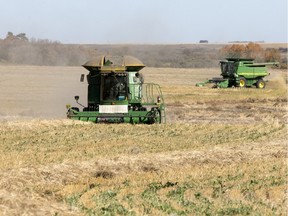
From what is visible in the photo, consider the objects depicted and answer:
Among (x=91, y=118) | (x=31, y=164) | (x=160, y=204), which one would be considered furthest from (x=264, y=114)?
(x=160, y=204)

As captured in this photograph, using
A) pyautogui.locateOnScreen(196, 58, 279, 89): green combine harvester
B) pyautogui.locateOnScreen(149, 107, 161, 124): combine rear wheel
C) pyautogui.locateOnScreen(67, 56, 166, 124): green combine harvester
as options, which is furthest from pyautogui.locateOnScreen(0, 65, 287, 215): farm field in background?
pyautogui.locateOnScreen(196, 58, 279, 89): green combine harvester

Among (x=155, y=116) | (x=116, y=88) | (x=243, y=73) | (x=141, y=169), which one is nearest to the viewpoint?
(x=141, y=169)

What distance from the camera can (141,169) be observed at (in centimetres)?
1536

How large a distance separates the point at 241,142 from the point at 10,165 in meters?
7.89

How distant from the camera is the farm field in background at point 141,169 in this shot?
1119cm

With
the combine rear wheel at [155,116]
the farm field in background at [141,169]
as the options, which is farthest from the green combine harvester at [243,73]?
the farm field in background at [141,169]

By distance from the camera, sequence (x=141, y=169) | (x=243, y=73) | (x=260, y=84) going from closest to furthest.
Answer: (x=141, y=169) → (x=243, y=73) → (x=260, y=84)

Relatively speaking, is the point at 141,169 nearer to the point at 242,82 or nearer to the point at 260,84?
the point at 242,82

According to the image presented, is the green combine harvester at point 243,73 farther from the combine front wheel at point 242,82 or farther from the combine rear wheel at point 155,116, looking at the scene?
the combine rear wheel at point 155,116

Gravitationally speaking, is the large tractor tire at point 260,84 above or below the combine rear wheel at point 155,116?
below

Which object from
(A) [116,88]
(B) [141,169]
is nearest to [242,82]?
(A) [116,88]

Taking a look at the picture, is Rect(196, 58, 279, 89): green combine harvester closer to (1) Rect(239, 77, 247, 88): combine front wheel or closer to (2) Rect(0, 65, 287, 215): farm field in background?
(1) Rect(239, 77, 247, 88): combine front wheel

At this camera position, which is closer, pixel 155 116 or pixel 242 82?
pixel 155 116

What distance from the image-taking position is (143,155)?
16.8m
